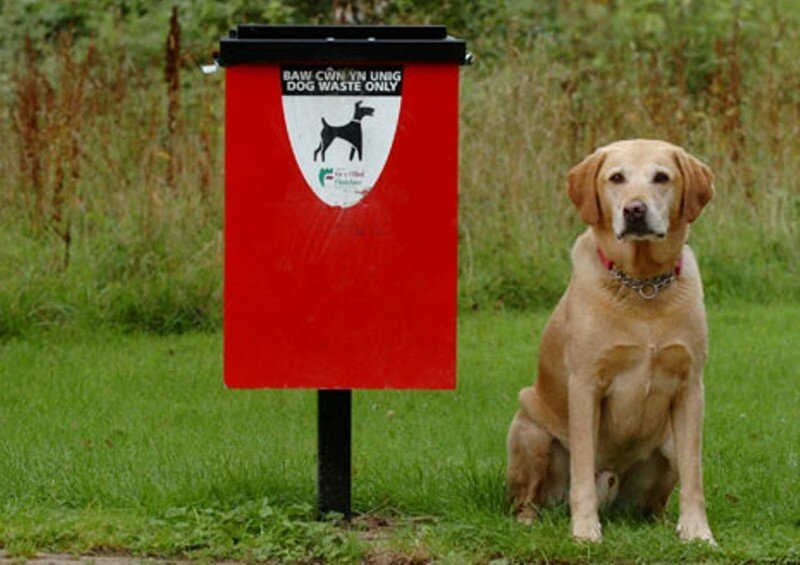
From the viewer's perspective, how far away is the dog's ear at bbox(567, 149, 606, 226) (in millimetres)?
5750

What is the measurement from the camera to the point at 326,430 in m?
5.91

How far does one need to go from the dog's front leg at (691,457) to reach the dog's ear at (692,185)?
0.53 m

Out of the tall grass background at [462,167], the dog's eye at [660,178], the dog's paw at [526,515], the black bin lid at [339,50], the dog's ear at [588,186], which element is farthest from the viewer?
the tall grass background at [462,167]

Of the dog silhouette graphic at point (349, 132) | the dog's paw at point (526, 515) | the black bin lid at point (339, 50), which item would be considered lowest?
the dog's paw at point (526, 515)

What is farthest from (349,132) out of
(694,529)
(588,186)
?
(694,529)

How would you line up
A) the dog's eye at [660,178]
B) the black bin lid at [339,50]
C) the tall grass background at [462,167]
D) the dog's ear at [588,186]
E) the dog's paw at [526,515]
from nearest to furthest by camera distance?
the black bin lid at [339,50]
the dog's eye at [660,178]
the dog's ear at [588,186]
the dog's paw at [526,515]
the tall grass background at [462,167]

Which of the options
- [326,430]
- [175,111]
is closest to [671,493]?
[326,430]

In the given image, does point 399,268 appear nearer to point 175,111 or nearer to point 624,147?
→ point 624,147

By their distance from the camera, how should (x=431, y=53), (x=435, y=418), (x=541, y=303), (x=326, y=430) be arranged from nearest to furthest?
(x=431, y=53) < (x=326, y=430) < (x=435, y=418) < (x=541, y=303)

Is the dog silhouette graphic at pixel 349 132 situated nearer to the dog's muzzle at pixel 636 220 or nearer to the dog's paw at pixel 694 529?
the dog's muzzle at pixel 636 220

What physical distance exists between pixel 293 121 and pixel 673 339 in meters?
1.40

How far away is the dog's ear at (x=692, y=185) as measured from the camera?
5.68 meters

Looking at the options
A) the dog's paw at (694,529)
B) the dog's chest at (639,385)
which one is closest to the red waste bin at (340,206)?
the dog's chest at (639,385)

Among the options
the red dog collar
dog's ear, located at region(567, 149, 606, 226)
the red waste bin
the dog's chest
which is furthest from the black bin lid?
the dog's chest
